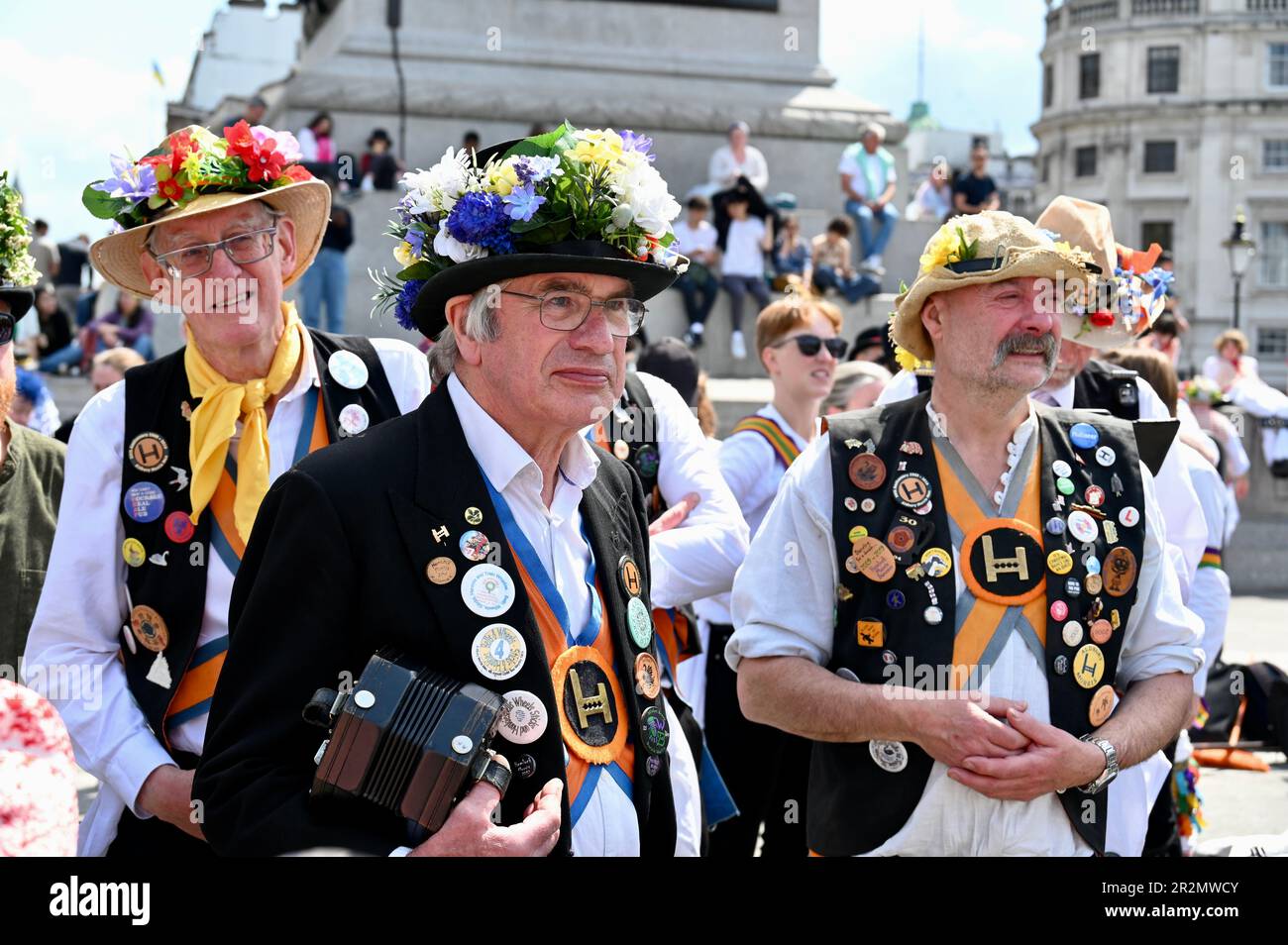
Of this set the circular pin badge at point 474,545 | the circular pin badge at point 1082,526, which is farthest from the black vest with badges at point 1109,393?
the circular pin badge at point 474,545

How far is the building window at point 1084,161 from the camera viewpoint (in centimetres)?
7100

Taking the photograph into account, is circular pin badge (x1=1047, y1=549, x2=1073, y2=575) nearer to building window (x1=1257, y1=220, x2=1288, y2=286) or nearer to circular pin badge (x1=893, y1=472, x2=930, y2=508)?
circular pin badge (x1=893, y1=472, x2=930, y2=508)

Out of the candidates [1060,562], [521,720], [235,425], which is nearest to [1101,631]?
[1060,562]

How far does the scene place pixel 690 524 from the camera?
5.16 meters

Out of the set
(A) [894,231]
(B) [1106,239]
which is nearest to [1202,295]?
(A) [894,231]

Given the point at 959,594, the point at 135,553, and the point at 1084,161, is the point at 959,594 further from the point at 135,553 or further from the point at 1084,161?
the point at 1084,161

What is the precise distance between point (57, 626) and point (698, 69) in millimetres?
13387

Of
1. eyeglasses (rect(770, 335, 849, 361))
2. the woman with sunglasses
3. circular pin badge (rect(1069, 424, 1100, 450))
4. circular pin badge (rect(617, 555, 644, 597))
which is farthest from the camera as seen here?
eyeglasses (rect(770, 335, 849, 361))

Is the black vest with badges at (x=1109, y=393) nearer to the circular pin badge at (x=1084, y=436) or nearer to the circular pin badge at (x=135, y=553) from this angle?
the circular pin badge at (x=1084, y=436)

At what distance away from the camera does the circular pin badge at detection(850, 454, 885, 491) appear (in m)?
4.06

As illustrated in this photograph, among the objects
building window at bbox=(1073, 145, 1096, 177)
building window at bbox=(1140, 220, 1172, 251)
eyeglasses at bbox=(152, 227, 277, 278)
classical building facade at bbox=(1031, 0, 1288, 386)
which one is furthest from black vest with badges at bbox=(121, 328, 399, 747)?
building window at bbox=(1073, 145, 1096, 177)

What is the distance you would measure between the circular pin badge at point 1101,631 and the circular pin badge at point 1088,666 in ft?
0.06

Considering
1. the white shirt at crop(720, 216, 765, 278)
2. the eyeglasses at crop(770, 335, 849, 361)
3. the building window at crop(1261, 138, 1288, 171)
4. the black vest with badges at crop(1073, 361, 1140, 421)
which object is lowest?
the black vest with badges at crop(1073, 361, 1140, 421)

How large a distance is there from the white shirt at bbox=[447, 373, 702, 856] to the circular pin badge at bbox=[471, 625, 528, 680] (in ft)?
0.68
